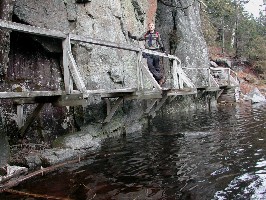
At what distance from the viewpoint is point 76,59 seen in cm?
1155

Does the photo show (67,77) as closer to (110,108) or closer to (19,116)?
(19,116)

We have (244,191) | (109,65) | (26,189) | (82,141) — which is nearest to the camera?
(244,191)

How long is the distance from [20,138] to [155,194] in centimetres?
472

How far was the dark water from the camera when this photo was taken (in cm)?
570

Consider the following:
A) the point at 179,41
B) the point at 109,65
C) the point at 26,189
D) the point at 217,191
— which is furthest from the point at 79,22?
the point at 179,41

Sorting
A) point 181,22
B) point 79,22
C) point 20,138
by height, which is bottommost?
point 20,138

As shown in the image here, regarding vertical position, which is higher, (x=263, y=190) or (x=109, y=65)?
(x=109, y=65)

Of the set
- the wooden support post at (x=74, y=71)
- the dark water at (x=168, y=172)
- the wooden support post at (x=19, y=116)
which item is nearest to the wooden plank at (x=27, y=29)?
the wooden support post at (x=74, y=71)

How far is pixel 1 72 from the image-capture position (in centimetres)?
838

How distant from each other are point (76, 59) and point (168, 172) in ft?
20.1

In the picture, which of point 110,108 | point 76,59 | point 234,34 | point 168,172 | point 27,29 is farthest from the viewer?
point 234,34

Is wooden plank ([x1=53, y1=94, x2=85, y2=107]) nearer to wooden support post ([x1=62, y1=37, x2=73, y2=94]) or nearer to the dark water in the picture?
wooden support post ([x1=62, y1=37, x2=73, y2=94])

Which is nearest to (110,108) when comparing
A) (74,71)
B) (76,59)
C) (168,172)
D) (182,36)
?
(76,59)

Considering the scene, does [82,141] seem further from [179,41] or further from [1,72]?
[179,41]
